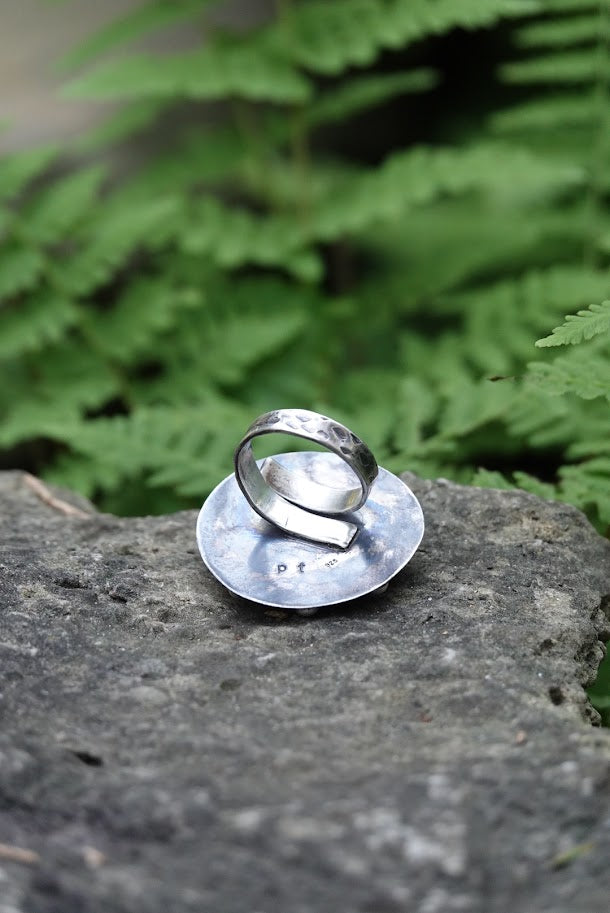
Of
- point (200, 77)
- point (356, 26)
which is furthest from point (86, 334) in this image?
point (356, 26)

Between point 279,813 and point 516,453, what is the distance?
8.85ft

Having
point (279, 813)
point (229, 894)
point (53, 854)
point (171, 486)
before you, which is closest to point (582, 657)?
point (279, 813)

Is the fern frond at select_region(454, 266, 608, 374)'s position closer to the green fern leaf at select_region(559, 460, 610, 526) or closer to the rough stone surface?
the green fern leaf at select_region(559, 460, 610, 526)

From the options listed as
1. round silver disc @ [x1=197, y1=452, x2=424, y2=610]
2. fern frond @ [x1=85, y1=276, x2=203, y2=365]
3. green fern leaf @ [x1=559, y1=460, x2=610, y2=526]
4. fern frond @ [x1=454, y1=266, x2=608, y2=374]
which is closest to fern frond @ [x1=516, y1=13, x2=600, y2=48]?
fern frond @ [x1=454, y1=266, x2=608, y2=374]

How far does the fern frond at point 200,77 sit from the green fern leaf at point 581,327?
229 cm

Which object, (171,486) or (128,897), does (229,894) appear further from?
(171,486)

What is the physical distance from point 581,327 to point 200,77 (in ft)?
8.33

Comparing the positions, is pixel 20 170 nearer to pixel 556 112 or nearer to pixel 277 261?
pixel 277 261

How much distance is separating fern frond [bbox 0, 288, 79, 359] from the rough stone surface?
160 cm

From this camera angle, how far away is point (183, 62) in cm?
386

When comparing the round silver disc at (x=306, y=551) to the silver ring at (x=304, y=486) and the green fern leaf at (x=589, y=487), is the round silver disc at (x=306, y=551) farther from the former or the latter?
the green fern leaf at (x=589, y=487)

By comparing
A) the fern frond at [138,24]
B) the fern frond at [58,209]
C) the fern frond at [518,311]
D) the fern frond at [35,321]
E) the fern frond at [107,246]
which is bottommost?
the fern frond at [518,311]

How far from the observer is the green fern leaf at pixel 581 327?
1760mm

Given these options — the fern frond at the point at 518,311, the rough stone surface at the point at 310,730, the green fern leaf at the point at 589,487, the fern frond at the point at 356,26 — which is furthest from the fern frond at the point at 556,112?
the rough stone surface at the point at 310,730
